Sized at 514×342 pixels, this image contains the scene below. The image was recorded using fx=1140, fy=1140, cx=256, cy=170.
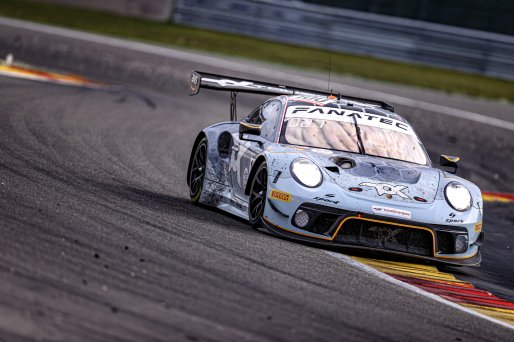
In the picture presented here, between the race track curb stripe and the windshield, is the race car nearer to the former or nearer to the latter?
the windshield

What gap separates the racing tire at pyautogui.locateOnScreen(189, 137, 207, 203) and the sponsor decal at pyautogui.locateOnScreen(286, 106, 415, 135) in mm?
1188

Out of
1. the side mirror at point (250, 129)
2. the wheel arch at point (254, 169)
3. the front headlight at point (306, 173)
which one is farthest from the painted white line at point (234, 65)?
the front headlight at point (306, 173)

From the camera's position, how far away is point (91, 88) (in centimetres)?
1833

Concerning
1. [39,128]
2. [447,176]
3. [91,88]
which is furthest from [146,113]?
[447,176]

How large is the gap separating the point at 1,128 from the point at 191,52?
11440mm

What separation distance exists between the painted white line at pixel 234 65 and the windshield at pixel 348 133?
864cm

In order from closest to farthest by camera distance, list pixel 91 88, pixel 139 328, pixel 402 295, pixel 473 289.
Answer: pixel 139 328 → pixel 402 295 → pixel 473 289 → pixel 91 88

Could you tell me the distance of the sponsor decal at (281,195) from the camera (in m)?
8.25

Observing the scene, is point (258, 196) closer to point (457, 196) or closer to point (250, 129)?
point (250, 129)

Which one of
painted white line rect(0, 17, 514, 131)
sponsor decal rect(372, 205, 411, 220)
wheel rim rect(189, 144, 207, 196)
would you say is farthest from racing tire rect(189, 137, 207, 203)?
painted white line rect(0, 17, 514, 131)

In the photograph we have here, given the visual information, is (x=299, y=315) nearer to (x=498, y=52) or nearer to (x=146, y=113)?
(x=146, y=113)

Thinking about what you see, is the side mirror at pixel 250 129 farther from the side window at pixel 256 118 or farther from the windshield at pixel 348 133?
the side window at pixel 256 118

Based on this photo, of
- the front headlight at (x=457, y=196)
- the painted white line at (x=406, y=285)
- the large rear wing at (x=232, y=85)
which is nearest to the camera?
the painted white line at (x=406, y=285)

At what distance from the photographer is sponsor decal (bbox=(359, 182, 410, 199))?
8.26 meters
